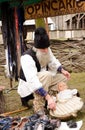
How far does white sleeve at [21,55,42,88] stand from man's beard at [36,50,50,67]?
12cm

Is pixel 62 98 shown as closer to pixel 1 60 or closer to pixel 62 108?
pixel 62 108

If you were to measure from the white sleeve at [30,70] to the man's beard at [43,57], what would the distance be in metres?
0.12

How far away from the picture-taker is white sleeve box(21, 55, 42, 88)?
488 cm

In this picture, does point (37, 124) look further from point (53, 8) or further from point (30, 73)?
point (53, 8)

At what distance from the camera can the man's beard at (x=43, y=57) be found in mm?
5156

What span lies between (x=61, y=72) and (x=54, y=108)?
0.83 metres

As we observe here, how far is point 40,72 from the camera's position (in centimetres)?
528

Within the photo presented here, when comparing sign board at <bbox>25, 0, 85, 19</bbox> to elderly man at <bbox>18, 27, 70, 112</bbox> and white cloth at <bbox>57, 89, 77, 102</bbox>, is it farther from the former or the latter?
white cloth at <bbox>57, 89, 77, 102</bbox>

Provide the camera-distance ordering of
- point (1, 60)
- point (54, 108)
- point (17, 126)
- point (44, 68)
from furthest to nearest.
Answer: point (1, 60), point (44, 68), point (54, 108), point (17, 126)

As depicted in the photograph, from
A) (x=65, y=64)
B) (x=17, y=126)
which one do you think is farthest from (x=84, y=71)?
(x=17, y=126)

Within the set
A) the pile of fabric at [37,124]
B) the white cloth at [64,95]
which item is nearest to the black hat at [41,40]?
the white cloth at [64,95]

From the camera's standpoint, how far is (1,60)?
1098cm

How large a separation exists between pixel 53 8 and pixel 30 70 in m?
1.51

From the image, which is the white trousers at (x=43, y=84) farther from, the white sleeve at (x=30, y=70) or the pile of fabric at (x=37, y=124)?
the pile of fabric at (x=37, y=124)
